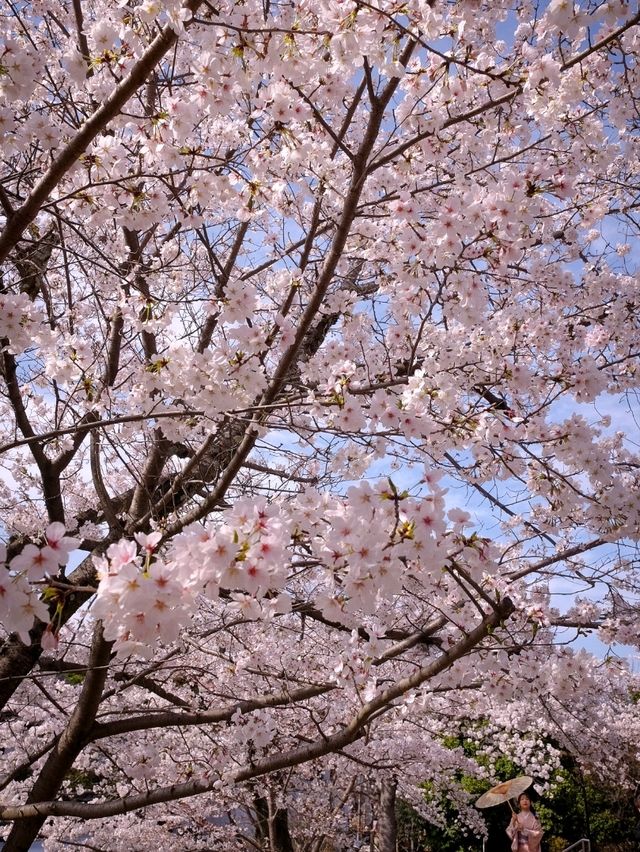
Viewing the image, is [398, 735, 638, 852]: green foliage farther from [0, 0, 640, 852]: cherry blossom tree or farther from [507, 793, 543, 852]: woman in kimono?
[0, 0, 640, 852]: cherry blossom tree

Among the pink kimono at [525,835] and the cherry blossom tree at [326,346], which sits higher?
the cherry blossom tree at [326,346]

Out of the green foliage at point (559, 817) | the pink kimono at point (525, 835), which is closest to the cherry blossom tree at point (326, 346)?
the pink kimono at point (525, 835)

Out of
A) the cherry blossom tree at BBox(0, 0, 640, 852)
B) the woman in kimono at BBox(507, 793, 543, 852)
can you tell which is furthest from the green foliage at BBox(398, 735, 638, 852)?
the cherry blossom tree at BBox(0, 0, 640, 852)

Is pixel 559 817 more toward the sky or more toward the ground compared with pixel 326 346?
more toward the ground

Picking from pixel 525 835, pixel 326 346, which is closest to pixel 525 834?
pixel 525 835

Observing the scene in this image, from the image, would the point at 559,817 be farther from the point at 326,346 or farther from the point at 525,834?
the point at 326,346

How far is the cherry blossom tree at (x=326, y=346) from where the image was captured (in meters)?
2.02

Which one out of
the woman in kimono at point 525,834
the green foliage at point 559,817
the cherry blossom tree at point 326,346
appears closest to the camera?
the cherry blossom tree at point 326,346

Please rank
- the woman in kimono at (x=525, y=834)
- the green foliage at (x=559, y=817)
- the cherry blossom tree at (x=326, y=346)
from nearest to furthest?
the cherry blossom tree at (x=326, y=346), the woman in kimono at (x=525, y=834), the green foliage at (x=559, y=817)

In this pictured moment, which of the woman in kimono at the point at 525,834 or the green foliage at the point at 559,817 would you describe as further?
the green foliage at the point at 559,817

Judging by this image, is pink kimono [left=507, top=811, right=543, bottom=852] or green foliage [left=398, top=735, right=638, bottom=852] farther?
green foliage [left=398, top=735, right=638, bottom=852]

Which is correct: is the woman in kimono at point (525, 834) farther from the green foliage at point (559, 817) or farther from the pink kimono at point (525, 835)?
the green foliage at point (559, 817)

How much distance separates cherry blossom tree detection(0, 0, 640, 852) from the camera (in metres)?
2.02

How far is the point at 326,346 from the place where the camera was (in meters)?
4.20
